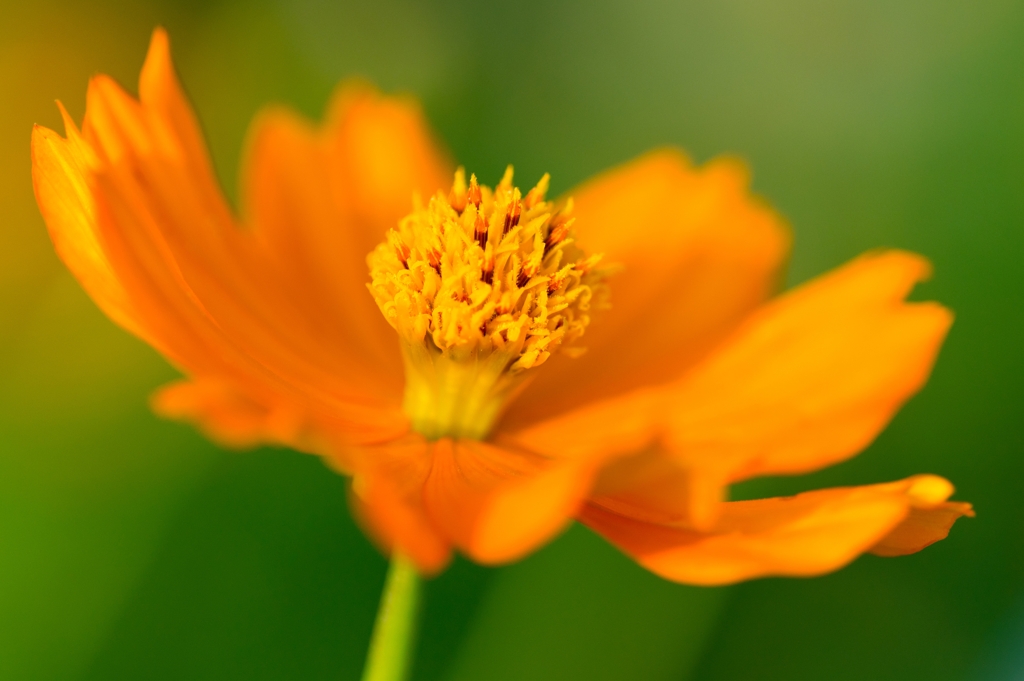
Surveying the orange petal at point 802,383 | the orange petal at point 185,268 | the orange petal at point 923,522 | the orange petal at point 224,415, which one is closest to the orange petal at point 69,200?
the orange petal at point 185,268

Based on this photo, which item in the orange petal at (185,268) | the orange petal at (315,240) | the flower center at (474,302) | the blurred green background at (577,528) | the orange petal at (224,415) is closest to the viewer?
the orange petal at (224,415)

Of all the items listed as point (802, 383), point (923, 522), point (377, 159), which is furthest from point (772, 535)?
point (377, 159)

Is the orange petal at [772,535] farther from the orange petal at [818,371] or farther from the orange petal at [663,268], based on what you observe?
the orange petal at [663,268]

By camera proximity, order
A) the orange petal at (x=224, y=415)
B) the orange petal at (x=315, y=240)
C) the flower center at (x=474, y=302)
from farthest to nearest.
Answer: the orange petal at (x=315, y=240) → the flower center at (x=474, y=302) → the orange petal at (x=224, y=415)

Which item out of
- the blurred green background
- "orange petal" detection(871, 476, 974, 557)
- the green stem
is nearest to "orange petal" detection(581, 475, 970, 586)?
"orange petal" detection(871, 476, 974, 557)

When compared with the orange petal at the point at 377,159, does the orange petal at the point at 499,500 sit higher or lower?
lower

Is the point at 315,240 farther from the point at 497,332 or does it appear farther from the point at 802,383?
the point at 802,383
